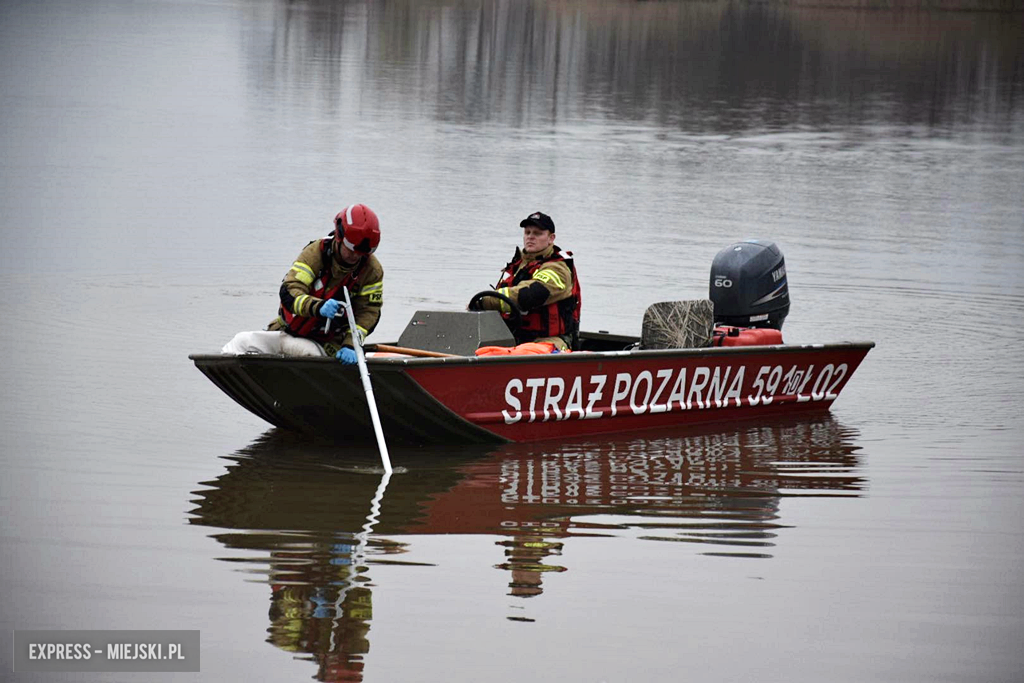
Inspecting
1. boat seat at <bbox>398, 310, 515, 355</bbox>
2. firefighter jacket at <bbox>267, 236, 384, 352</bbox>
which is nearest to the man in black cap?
boat seat at <bbox>398, 310, 515, 355</bbox>

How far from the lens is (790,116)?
36.1 meters

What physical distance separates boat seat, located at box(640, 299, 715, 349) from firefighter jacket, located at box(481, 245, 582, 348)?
679mm

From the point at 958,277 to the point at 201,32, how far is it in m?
38.2


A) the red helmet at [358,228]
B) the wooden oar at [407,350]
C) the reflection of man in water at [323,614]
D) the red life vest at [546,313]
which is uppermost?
the red helmet at [358,228]

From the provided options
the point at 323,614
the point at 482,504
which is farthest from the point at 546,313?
the point at 323,614

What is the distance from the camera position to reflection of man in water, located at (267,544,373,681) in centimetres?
621

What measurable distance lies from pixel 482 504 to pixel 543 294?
1.98 metres

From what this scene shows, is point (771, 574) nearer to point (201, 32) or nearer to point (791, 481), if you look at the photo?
point (791, 481)

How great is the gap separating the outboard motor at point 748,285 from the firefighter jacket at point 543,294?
1.56m

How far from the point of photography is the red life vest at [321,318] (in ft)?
31.2

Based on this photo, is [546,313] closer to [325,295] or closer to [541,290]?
[541,290]

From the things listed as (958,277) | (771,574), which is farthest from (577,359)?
(958,277)

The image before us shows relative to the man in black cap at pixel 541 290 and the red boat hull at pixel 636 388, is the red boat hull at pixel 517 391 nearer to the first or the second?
the red boat hull at pixel 636 388

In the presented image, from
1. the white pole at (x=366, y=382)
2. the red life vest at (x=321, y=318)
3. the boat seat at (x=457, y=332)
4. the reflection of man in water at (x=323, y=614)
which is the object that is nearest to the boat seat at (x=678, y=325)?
the boat seat at (x=457, y=332)
